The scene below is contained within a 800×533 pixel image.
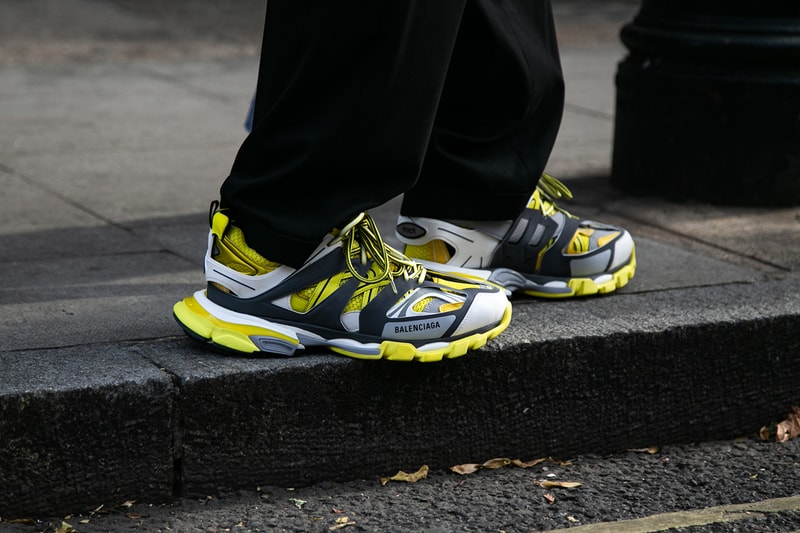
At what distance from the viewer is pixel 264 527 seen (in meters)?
2.12

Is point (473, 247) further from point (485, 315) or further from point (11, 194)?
point (11, 194)

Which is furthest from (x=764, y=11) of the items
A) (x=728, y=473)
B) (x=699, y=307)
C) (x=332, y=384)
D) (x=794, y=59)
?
(x=332, y=384)

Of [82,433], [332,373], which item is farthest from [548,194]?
[82,433]

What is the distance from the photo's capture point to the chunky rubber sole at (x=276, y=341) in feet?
7.26

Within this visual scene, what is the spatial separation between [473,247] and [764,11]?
1.67m

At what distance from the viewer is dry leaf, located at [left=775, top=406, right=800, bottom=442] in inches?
103

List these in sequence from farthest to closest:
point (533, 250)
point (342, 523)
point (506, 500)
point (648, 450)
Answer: point (533, 250) → point (648, 450) → point (506, 500) → point (342, 523)

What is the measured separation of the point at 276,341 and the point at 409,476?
0.41 meters

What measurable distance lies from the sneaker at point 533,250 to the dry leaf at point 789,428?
49cm

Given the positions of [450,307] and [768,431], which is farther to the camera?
[768,431]

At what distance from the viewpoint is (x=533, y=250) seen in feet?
8.89

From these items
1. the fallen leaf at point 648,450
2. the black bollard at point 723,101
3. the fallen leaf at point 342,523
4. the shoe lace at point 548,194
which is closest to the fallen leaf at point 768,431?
the fallen leaf at point 648,450

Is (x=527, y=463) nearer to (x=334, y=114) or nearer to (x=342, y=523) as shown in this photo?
(x=342, y=523)

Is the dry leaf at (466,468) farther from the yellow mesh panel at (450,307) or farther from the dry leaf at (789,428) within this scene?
the dry leaf at (789,428)
